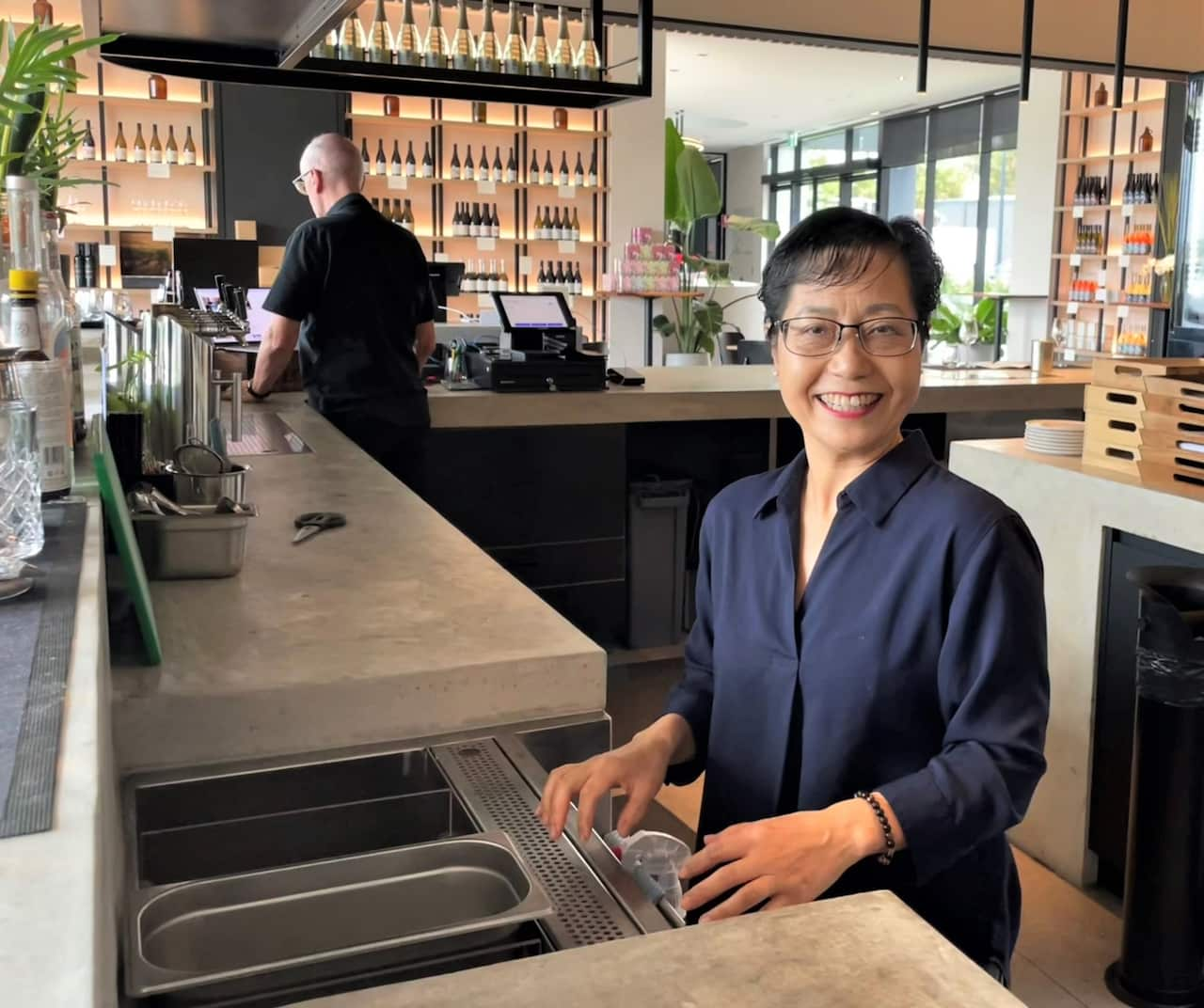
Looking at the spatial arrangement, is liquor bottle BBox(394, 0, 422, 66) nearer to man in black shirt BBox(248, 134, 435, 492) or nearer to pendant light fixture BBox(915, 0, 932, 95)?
man in black shirt BBox(248, 134, 435, 492)

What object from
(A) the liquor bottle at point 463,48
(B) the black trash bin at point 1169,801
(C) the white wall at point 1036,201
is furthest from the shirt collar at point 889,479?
(C) the white wall at point 1036,201

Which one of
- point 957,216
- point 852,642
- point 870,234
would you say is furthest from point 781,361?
point 957,216

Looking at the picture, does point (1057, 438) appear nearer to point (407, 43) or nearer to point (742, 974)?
point (742, 974)

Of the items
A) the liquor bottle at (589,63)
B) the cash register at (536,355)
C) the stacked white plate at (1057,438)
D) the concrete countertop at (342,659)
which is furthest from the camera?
the liquor bottle at (589,63)

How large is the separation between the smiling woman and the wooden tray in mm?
1860

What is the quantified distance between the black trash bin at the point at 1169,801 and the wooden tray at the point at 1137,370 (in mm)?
701

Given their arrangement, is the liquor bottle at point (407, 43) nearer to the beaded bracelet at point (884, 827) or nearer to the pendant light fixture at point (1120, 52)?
the pendant light fixture at point (1120, 52)

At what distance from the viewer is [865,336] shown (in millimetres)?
1353

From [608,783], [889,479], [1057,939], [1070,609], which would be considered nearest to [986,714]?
[889,479]

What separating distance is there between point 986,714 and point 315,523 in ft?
4.26

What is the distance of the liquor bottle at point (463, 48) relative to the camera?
433 centimetres

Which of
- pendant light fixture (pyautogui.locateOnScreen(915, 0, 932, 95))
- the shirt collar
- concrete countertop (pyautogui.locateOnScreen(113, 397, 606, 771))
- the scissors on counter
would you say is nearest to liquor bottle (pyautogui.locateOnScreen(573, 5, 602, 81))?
pendant light fixture (pyautogui.locateOnScreen(915, 0, 932, 95))

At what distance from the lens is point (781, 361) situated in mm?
1412

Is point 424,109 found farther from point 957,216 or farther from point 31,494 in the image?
point 31,494
